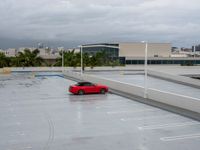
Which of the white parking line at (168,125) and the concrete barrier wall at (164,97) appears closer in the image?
the white parking line at (168,125)

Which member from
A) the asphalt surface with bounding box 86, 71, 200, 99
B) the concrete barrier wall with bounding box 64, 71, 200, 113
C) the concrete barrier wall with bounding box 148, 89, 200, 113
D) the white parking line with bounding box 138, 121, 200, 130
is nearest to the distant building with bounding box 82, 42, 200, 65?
the asphalt surface with bounding box 86, 71, 200, 99

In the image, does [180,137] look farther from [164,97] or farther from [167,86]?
[167,86]

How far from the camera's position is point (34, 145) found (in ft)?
43.5

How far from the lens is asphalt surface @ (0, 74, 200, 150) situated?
44.0ft

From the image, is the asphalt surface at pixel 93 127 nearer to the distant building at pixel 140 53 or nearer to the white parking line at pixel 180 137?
the white parking line at pixel 180 137

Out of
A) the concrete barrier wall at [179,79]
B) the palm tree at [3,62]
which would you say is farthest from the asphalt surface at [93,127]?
the palm tree at [3,62]

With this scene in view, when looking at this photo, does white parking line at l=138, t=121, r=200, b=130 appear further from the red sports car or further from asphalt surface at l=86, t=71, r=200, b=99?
asphalt surface at l=86, t=71, r=200, b=99

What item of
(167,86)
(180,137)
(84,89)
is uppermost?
(84,89)

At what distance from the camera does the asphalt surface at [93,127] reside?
1341 centimetres

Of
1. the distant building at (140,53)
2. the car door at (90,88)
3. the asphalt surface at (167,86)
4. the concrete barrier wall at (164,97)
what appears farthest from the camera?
the distant building at (140,53)

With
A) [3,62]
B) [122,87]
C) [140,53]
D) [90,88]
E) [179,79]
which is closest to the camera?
[90,88]

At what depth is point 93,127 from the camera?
1658 centimetres

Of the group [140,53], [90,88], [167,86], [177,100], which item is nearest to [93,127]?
[177,100]

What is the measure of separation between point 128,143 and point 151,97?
1369 cm
